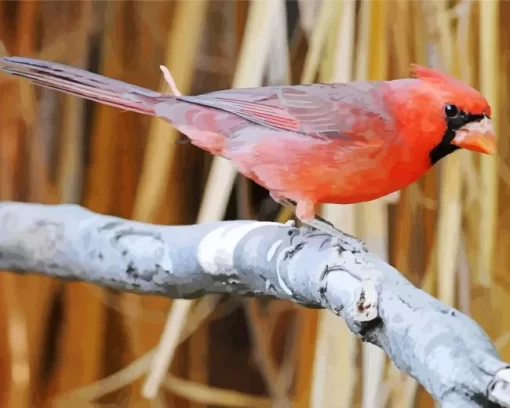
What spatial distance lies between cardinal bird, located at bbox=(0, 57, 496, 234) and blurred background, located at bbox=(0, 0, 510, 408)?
9 centimetres

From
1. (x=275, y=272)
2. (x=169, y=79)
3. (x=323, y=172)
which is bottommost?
(x=275, y=272)

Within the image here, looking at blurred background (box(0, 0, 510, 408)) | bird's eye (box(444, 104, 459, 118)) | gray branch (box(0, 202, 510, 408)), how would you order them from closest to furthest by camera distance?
gray branch (box(0, 202, 510, 408)), bird's eye (box(444, 104, 459, 118)), blurred background (box(0, 0, 510, 408))

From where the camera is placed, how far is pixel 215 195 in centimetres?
100

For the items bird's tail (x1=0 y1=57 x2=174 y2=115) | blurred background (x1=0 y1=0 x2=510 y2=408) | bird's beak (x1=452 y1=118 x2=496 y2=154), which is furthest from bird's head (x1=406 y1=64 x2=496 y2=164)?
bird's tail (x1=0 y1=57 x2=174 y2=115)

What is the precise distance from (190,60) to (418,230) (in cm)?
45

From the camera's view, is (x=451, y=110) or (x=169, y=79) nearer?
(x=451, y=110)

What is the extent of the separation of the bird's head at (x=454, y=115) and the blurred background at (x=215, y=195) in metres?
0.12

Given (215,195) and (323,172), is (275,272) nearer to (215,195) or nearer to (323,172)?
(323,172)

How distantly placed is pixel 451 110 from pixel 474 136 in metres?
0.05

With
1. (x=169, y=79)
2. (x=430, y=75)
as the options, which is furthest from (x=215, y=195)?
(x=430, y=75)

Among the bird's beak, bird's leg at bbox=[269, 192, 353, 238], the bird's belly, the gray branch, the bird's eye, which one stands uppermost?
the bird's eye

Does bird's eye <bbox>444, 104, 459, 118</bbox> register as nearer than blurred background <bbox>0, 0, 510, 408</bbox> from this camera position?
Yes

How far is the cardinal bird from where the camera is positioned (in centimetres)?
79

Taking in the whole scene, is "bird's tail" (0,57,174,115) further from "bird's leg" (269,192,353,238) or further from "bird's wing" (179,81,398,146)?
"bird's leg" (269,192,353,238)
